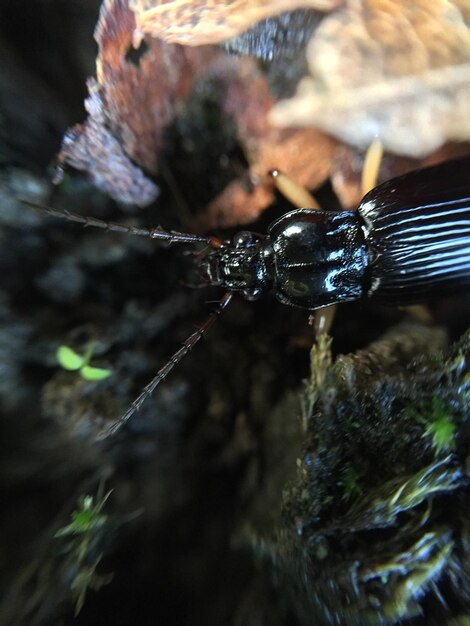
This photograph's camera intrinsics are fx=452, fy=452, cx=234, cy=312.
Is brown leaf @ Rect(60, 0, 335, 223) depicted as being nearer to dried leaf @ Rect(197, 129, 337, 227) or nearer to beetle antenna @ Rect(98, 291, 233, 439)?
dried leaf @ Rect(197, 129, 337, 227)

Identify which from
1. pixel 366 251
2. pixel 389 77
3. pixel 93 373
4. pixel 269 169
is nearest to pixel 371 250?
pixel 366 251

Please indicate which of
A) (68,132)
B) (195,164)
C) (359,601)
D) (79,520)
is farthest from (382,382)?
(68,132)

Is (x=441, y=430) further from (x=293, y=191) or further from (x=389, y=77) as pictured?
(x=389, y=77)

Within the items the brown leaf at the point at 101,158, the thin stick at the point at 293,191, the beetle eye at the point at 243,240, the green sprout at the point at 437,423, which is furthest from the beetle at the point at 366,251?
the green sprout at the point at 437,423

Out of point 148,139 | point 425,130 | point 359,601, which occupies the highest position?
point 148,139

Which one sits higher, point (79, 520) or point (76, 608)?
point (79, 520)

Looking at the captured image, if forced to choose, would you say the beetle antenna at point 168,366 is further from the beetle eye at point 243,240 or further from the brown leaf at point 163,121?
the brown leaf at point 163,121

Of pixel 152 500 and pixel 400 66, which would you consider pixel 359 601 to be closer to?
pixel 152 500
